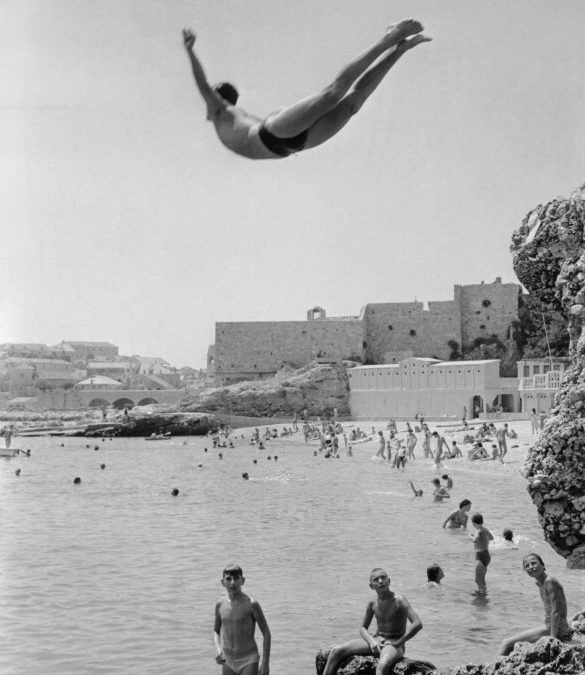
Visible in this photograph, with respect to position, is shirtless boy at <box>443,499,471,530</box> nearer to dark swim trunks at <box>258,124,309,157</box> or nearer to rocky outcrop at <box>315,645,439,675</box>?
rocky outcrop at <box>315,645,439,675</box>

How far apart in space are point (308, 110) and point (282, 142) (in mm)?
156

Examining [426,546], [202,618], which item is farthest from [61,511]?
[202,618]

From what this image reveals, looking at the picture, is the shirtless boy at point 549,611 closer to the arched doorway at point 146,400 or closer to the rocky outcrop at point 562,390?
the rocky outcrop at point 562,390

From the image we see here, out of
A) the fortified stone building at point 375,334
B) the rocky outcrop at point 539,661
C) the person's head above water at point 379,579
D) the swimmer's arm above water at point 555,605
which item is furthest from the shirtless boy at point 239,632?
the fortified stone building at point 375,334

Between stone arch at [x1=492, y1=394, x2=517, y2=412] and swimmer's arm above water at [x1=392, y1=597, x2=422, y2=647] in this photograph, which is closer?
swimmer's arm above water at [x1=392, y1=597, x2=422, y2=647]

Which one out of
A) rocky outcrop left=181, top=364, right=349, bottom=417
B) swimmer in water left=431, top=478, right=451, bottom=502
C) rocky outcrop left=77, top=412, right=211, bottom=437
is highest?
rocky outcrop left=181, top=364, right=349, bottom=417

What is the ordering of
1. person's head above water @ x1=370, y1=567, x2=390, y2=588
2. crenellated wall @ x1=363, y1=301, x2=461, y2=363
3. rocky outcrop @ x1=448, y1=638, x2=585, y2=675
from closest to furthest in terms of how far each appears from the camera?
1. rocky outcrop @ x1=448, y1=638, x2=585, y2=675
2. person's head above water @ x1=370, y1=567, x2=390, y2=588
3. crenellated wall @ x1=363, y1=301, x2=461, y2=363

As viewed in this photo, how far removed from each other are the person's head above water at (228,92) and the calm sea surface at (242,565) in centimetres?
560

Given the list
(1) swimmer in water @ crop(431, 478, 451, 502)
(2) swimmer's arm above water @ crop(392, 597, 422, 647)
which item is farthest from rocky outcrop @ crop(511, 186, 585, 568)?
(1) swimmer in water @ crop(431, 478, 451, 502)

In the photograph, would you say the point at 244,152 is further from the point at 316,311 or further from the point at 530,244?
the point at 316,311

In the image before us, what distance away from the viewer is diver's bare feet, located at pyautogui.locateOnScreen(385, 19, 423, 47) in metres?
2.12

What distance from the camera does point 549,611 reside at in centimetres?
521

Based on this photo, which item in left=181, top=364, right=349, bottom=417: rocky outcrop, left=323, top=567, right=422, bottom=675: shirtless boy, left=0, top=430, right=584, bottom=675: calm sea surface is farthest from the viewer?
left=181, top=364, right=349, bottom=417: rocky outcrop

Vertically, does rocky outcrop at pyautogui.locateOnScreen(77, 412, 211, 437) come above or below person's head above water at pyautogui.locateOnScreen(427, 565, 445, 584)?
above
